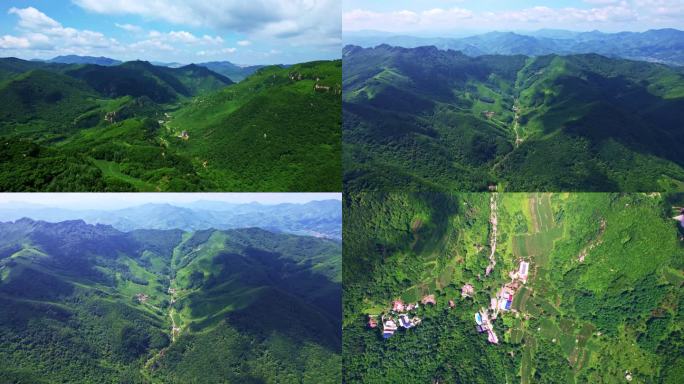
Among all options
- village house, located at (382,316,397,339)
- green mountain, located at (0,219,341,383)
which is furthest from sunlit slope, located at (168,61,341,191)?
village house, located at (382,316,397,339)

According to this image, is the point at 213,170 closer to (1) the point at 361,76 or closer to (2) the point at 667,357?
(2) the point at 667,357

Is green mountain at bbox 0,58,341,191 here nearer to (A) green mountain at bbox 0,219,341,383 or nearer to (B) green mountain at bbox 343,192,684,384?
(A) green mountain at bbox 0,219,341,383

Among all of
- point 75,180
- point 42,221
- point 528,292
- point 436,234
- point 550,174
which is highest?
point 75,180

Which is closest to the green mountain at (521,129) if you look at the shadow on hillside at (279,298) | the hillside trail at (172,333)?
the shadow on hillside at (279,298)

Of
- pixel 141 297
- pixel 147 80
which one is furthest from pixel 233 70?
pixel 141 297

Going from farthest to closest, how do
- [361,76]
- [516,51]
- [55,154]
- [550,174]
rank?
[516,51] < [361,76] < [550,174] < [55,154]

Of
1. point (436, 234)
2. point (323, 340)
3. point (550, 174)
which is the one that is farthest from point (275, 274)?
point (550, 174)
